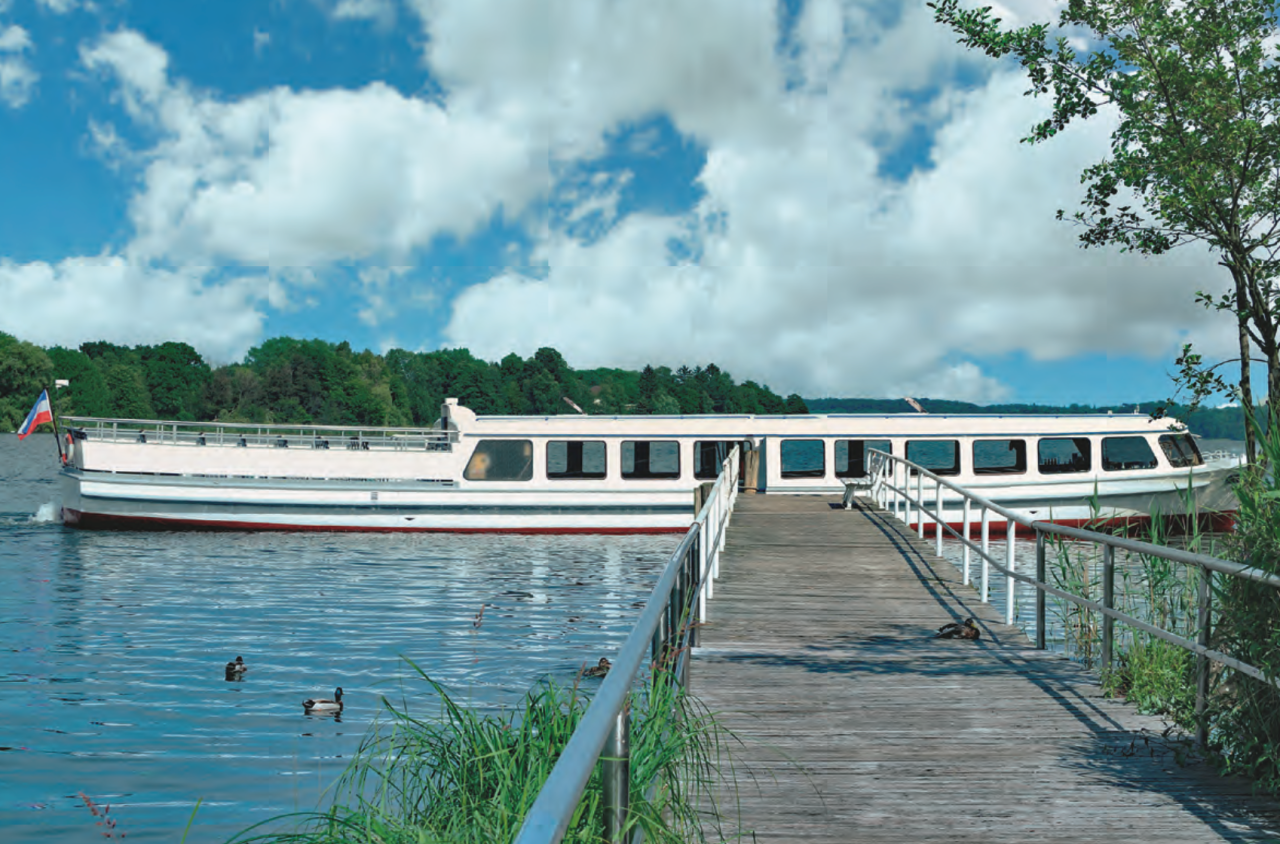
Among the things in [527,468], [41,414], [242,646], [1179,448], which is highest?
[41,414]

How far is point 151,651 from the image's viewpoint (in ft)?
48.5

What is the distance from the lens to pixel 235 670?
512 inches

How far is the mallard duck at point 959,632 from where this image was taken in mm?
8711

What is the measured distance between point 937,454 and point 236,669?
66.5 ft

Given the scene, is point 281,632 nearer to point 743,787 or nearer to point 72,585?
point 72,585

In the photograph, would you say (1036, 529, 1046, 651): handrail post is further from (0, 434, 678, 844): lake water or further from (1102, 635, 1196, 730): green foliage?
(0, 434, 678, 844): lake water

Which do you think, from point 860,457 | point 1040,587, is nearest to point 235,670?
point 1040,587

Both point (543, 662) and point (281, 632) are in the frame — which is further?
point (281, 632)

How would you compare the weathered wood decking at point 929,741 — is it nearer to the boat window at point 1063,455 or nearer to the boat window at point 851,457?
→ the boat window at point 851,457

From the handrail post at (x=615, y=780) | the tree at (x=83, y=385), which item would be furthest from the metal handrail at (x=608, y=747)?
the tree at (x=83, y=385)

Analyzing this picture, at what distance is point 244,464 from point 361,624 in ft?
42.6

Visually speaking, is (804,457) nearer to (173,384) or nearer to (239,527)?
(239,527)

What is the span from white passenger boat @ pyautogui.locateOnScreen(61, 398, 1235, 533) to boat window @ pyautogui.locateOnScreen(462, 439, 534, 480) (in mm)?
26

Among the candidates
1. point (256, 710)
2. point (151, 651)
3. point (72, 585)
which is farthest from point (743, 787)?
point (72, 585)
